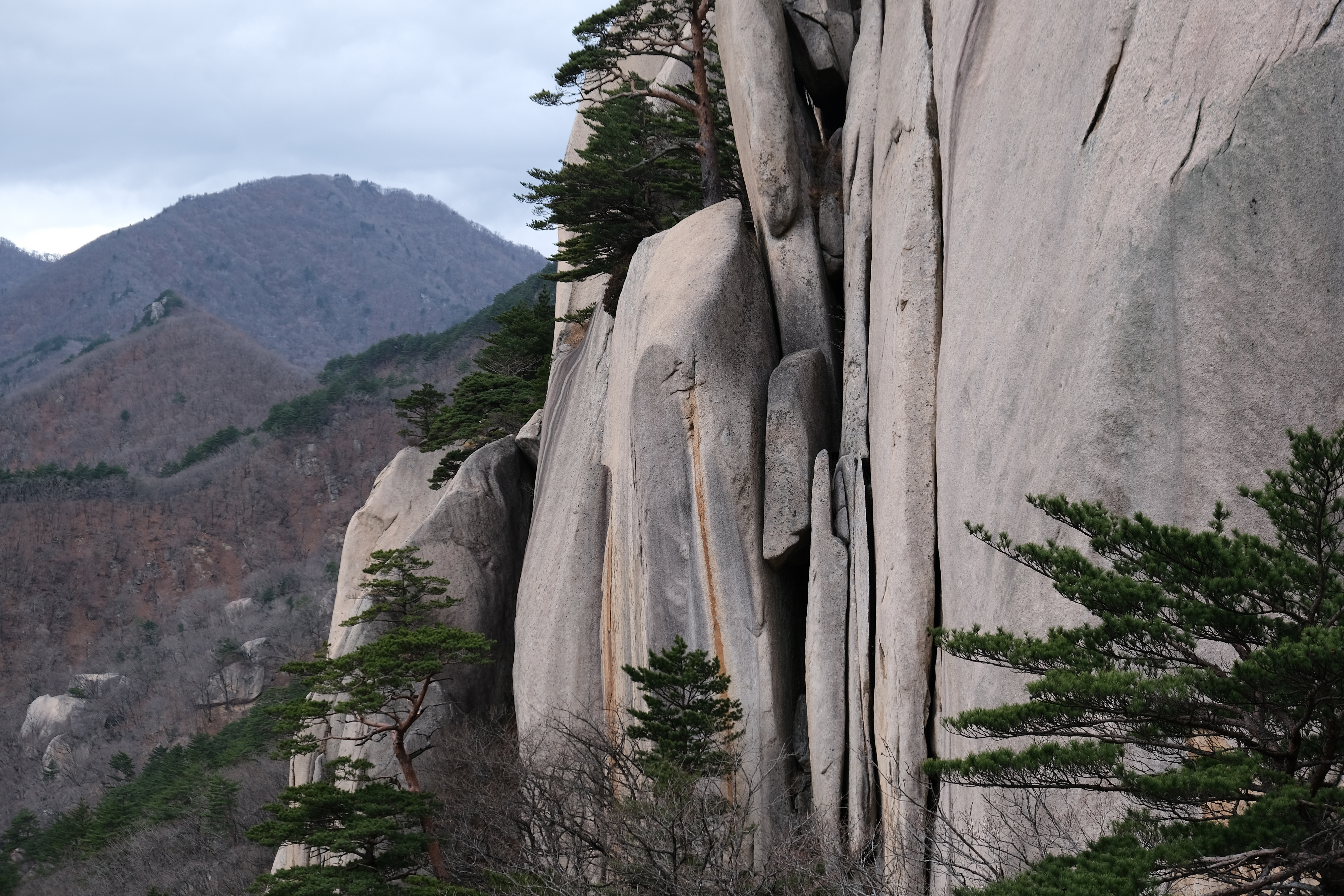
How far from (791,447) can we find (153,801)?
28453 mm

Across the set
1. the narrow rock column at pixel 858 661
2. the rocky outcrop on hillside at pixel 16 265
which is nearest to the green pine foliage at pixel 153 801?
the narrow rock column at pixel 858 661

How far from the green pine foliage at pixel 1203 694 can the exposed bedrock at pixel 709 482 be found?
895 centimetres

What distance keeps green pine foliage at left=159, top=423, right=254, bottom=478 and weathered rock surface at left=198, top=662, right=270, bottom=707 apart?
27.7 m

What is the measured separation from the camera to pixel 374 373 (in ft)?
264

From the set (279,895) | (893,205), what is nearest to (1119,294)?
(893,205)

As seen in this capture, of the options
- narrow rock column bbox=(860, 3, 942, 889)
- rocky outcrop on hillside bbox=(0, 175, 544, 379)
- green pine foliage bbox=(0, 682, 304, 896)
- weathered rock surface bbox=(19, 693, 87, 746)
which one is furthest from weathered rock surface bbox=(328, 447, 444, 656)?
rocky outcrop on hillside bbox=(0, 175, 544, 379)

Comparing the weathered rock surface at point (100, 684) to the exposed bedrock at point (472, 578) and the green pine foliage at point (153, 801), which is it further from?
the exposed bedrock at point (472, 578)

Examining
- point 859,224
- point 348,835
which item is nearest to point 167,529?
point 348,835

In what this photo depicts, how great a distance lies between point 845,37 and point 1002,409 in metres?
9.87

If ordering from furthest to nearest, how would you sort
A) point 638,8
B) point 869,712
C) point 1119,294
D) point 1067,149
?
point 638,8 → point 869,712 → point 1067,149 → point 1119,294

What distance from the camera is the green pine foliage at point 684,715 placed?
12648 mm

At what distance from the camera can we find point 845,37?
16812mm

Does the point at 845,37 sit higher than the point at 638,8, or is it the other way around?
the point at 638,8

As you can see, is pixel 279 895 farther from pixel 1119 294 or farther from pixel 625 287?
pixel 1119 294
